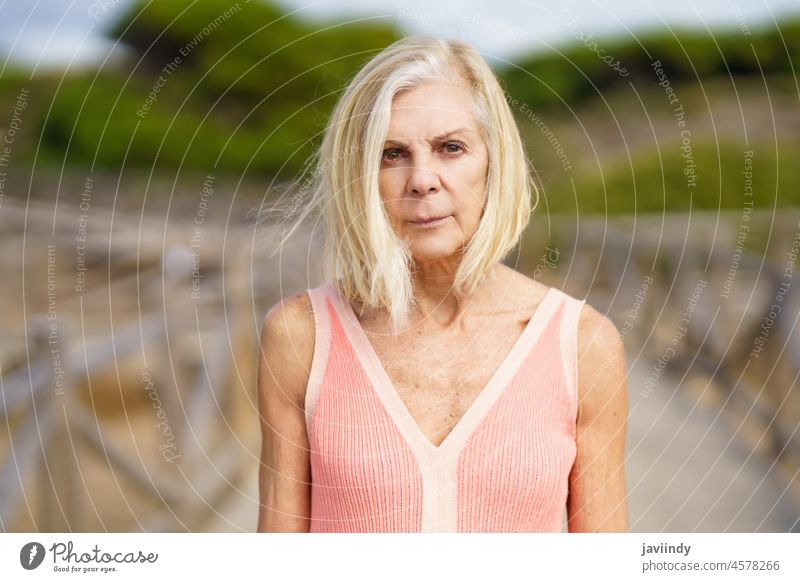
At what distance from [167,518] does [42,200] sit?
5.06m

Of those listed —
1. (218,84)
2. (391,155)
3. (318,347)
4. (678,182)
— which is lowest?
(318,347)

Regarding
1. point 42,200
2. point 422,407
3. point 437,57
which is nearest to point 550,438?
point 422,407

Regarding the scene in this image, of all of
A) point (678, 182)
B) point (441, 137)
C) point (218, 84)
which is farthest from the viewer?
point (678, 182)

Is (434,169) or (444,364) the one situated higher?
(434,169)

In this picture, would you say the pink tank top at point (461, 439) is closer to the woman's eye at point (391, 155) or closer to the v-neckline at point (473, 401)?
the v-neckline at point (473, 401)

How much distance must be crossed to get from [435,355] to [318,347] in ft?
0.43

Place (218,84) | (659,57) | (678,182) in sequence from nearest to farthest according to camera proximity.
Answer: (659,57) → (218,84) → (678,182)

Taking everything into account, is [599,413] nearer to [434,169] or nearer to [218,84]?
[434,169]

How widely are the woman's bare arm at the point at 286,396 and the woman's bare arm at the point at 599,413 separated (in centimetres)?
29

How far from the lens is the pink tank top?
94 cm

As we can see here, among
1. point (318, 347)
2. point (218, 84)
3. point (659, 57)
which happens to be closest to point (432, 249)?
point (318, 347)

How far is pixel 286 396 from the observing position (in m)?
0.95

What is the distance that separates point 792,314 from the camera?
2.17m
